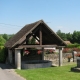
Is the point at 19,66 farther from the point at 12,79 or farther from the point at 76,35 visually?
the point at 76,35

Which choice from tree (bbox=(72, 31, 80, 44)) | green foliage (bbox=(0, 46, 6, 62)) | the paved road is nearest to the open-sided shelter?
the paved road

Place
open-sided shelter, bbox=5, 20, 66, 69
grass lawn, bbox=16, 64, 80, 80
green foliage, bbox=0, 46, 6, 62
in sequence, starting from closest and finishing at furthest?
grass lawn, bbox=16, 64, 80, 80
open-sided shelter, bbox=5, 20, 66, 69
green foliage, bbox=0, 46, 6, 62

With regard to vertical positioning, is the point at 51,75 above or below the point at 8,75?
above

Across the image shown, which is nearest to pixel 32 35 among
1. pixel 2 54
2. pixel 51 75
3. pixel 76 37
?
pixel 2 54

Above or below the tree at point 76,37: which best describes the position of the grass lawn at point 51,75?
below

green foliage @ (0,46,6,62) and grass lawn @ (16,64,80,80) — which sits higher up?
green foliage @ (0,46,6,62)

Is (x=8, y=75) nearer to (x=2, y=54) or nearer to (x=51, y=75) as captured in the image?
(x=51, y=75)

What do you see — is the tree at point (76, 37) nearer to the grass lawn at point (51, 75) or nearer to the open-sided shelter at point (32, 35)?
the open-sided shelter at point (32, 35)

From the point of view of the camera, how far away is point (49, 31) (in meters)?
25.6

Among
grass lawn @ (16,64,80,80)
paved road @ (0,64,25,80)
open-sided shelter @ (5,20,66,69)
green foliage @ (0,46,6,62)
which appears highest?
open-sided shelter @ (5,20,66,69)

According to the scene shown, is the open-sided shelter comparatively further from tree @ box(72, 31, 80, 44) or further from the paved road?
tree @ box(72, 31, 80, 44)

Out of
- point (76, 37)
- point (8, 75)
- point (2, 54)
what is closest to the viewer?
point (8, 75)

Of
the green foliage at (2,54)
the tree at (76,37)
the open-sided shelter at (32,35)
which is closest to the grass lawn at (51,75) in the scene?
the open-sided shelter at (32,35)

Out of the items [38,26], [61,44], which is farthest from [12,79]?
[61,44]
